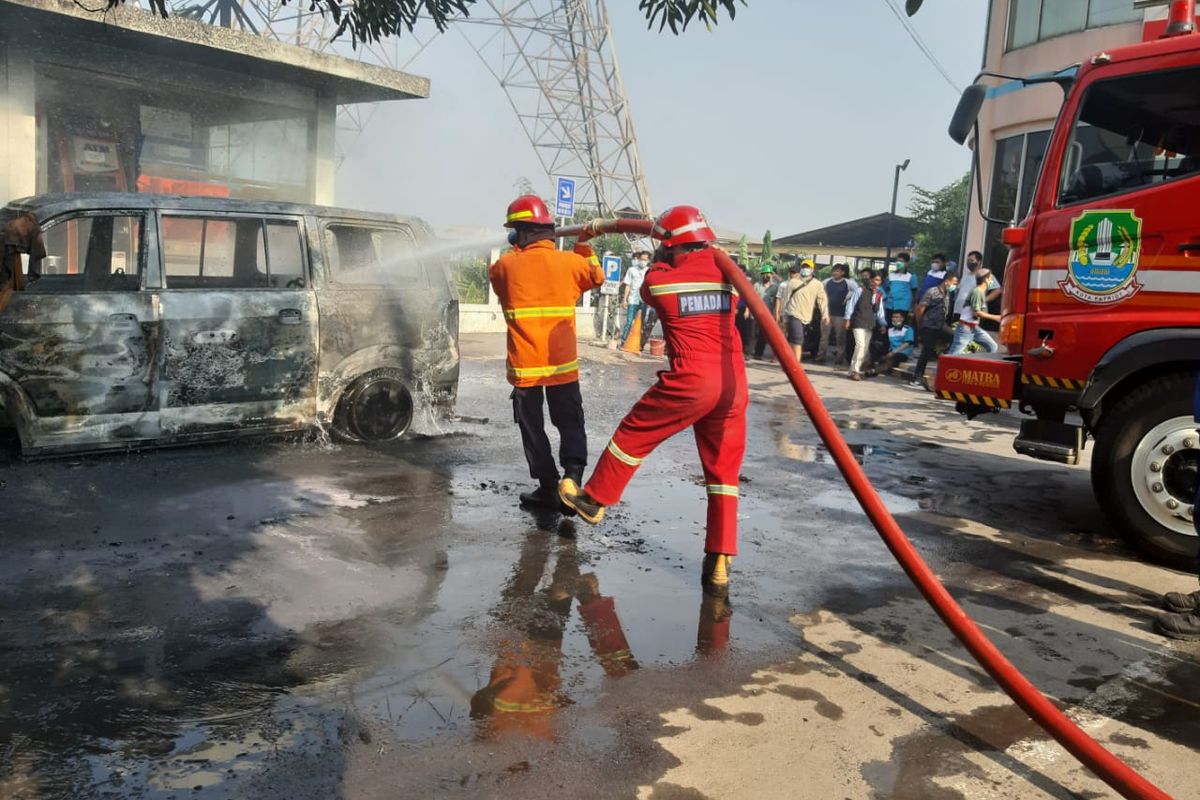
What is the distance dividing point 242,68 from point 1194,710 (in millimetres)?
14169

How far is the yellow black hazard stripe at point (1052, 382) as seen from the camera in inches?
224

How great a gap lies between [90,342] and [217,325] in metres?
0.79

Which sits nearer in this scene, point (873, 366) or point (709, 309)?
point (709, 309)

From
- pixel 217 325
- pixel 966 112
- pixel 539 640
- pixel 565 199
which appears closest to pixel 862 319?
pixel 565 199

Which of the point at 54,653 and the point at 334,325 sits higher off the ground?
the point at 334,325

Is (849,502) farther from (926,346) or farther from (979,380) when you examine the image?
(926,346)

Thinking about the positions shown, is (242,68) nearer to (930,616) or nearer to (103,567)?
(103,567)

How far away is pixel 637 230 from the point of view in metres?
5.09

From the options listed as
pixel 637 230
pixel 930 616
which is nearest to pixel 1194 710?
pixel 930 616

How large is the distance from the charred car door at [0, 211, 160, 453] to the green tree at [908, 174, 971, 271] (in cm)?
2121

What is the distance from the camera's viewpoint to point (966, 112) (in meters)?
5.70

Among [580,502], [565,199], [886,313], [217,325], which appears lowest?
[580,502]

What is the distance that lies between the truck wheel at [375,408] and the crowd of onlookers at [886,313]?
5.70 metres

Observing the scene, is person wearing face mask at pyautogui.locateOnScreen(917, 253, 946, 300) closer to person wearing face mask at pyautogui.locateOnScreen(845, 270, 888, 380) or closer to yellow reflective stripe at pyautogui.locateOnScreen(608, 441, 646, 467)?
person wearing face mask at pyautogui.locateOnScreen(845, 270, 888, 380)
